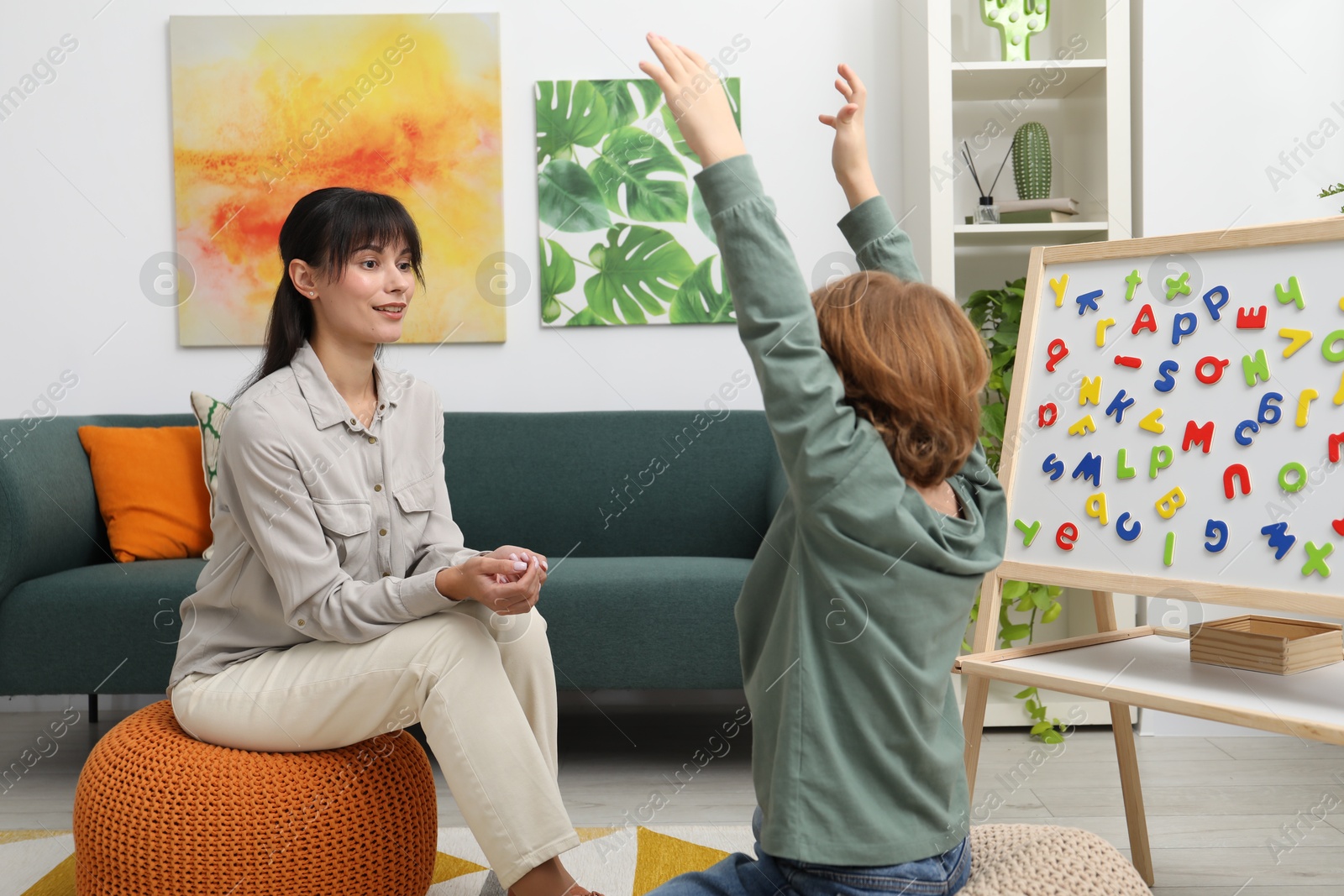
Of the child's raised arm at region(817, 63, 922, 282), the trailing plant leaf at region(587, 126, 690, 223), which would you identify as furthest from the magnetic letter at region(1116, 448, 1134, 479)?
the trailing plant leaf at region(587, 126, 690, 223)

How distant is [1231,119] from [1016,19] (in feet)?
2.03

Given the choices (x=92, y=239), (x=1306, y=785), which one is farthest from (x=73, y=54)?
(x=1306, y=785)

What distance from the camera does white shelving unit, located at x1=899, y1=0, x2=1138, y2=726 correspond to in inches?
103

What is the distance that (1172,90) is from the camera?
8.75 ft

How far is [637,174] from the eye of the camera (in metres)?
2.97

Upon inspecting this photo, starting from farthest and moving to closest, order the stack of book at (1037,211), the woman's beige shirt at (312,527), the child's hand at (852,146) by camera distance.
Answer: the stack of book at (1037,211)
the woman's beige shirt at (312,527)
the child's hand at (852,146)

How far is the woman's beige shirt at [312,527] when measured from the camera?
1.41m

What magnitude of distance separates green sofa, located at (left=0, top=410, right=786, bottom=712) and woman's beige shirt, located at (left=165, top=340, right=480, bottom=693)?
0.69 m

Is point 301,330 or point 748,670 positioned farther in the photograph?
point 301,330

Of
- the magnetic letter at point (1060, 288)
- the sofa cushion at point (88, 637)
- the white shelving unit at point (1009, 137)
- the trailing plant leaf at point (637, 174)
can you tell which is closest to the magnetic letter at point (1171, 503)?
the magnetic letter at point (1060, 288)

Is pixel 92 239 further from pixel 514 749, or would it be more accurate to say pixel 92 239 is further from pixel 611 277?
pixel 514 749

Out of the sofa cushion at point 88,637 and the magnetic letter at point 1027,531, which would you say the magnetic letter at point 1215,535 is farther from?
the sofa cushion at point 88,637

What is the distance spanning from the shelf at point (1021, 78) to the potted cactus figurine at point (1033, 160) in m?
0.12

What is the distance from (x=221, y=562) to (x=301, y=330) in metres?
0.37
